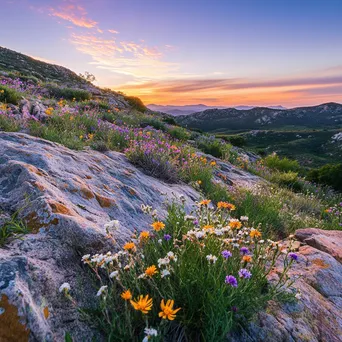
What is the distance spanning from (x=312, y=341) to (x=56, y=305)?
1889 millimetres

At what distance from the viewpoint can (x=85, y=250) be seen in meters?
2.30

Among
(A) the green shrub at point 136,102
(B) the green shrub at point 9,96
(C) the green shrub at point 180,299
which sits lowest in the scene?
(A) the green shrub at point 136,102

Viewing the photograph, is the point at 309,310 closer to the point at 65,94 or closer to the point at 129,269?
the point at 129,269


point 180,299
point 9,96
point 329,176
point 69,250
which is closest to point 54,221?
point 69,250

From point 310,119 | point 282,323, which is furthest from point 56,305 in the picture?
point 310,119

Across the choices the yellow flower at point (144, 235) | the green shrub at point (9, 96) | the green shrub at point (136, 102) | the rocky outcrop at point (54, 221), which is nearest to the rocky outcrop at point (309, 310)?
the yellow flower at point (144, 235)

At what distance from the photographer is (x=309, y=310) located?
2420 mm

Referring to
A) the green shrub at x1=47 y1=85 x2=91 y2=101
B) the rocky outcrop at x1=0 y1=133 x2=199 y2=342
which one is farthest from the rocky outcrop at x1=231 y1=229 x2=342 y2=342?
the green shrub at x1=47 y1=85 x2=91 y2=101

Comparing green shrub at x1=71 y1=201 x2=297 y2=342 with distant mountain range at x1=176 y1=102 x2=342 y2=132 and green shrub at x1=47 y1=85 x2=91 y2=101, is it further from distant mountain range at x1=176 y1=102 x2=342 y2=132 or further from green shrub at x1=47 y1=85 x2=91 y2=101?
Result: distant mountain range at x1=176 y1=102 x2=342 y2=132

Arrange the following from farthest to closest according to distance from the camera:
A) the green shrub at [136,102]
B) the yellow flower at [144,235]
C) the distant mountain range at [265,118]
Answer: the distant mountain range at [265,118]
the green shrub at [136,102]
the yellow flower at [144,235]

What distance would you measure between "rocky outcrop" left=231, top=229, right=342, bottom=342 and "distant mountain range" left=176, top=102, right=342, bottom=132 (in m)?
152

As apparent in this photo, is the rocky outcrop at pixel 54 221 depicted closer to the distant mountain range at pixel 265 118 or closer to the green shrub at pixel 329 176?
the green shrub at pixel 329 176

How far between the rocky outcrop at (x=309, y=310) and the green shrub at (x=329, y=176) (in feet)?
40.2

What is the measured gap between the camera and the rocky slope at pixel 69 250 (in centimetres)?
164
